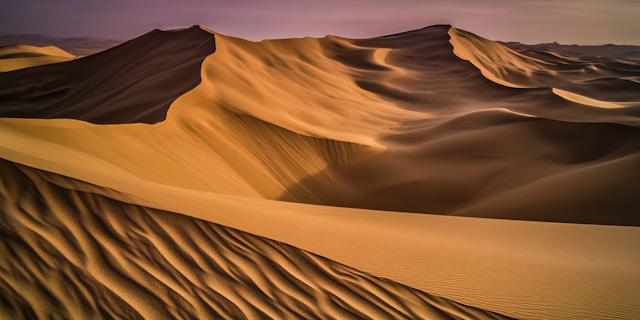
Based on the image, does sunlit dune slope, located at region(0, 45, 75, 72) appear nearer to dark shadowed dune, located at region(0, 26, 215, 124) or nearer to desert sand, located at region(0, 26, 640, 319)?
dark shadowed dune, located at region(0, 26, 215, 124)

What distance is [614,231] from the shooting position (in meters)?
5.88

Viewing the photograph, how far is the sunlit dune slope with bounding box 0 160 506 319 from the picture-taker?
2881mm

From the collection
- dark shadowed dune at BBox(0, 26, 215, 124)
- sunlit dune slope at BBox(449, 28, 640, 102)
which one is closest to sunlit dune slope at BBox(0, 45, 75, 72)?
dark shadowed dune at BBox(0, 26, 215, 124)

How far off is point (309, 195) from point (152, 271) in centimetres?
723

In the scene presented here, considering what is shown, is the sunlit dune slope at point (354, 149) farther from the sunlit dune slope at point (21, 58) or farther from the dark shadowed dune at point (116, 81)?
the sunlit dune slope at point (21, 58)

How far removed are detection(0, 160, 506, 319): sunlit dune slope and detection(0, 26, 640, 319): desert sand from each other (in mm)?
16

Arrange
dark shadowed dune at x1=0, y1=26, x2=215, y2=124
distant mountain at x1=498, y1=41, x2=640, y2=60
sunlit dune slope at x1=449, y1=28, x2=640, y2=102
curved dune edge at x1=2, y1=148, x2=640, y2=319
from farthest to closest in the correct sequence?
distant mountain at x1=498, y1=41, x2=640, y2=60 < sunlit dune slope at x1=449, y1=28, x2=640, y2=102 < dark shadowed dune at x1=0, y1=26, x2=215, y2=124 < curved dune edge at x1=2, y1=148, x2=640, y2=319

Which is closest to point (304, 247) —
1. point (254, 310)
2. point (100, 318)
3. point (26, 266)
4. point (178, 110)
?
point (254, 310)

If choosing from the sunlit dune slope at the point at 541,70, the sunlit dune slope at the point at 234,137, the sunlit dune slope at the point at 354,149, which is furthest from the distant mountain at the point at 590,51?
the sunlit dune slope at the point at 354,149

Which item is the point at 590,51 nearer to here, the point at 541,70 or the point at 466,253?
the point at 541,70

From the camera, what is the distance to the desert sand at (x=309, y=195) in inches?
128

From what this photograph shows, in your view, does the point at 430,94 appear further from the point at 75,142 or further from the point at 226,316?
the point at 226,316

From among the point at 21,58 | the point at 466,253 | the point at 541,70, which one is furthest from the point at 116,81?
the point at 541,70

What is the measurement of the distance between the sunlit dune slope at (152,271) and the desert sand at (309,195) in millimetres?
16
